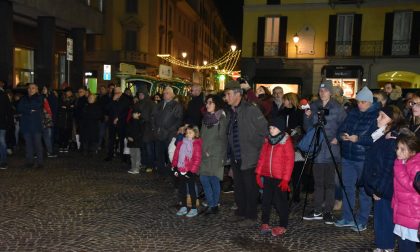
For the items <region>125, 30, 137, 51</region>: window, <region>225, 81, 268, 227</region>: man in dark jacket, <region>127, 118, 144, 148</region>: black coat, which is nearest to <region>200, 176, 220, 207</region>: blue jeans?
<region>225, 81, 268, 227</region>: man in dark jacket

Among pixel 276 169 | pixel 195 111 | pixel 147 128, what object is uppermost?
pixel 195 111

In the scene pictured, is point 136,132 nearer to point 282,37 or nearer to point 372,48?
point 282,37

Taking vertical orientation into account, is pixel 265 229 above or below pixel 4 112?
below

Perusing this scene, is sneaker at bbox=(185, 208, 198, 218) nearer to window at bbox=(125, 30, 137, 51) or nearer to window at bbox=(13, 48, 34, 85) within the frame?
window at bbox=(13, 48, 34, 85)

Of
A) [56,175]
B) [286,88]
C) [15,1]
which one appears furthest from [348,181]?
[286,88]

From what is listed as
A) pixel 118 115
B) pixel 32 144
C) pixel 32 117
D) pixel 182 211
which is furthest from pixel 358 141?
pixel 32 144

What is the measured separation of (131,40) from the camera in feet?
134

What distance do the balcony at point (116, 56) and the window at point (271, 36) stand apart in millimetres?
17929

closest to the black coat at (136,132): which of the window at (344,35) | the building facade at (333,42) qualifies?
the building facade at (333,42)

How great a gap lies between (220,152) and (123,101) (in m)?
5.22

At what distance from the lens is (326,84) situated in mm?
6453

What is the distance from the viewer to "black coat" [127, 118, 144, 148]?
31.7ft

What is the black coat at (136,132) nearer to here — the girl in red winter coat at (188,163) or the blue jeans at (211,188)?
the girl in red winter coat at (188,163)

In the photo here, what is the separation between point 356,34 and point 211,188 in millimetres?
20219
